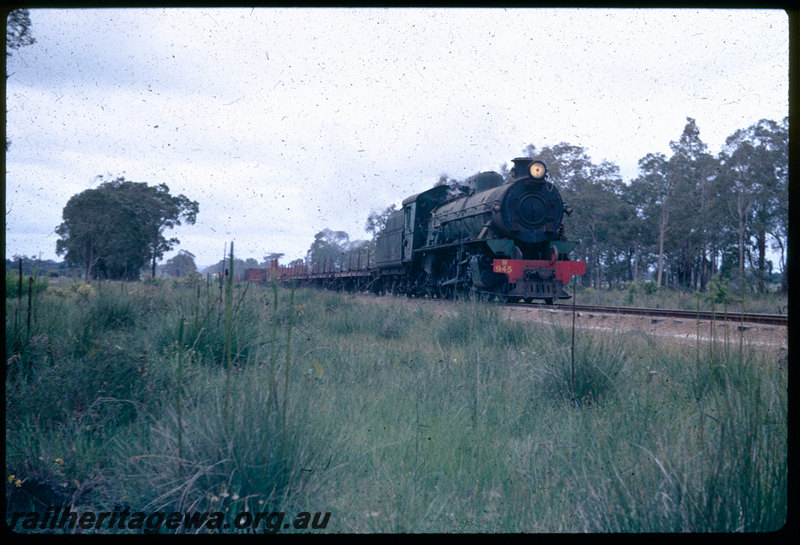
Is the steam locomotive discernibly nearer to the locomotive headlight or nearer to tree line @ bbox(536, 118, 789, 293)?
the locomotive headlight

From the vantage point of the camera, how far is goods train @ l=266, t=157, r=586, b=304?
12.1 metres

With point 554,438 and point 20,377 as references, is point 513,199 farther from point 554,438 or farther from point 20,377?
point 20,377

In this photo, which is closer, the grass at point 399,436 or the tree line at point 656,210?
the grass at point 399,436

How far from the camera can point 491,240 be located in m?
12.2

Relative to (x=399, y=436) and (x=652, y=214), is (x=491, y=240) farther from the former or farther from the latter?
(x=652, y=214)

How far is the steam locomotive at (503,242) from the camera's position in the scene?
12055mm

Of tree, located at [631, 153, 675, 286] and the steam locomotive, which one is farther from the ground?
tree, located at [631, 153, 675, 286]

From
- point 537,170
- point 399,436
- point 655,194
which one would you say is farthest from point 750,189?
point 655,194

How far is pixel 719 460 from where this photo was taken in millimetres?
2086

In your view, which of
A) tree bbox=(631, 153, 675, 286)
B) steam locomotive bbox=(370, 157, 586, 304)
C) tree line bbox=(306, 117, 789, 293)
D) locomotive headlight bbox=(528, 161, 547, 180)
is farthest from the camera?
tree bbox=(631, 153, 675, 286)

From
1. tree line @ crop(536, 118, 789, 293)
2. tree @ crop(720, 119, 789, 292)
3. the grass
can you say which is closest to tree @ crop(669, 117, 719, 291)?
tree line @ crop(536, 118, 789, 293)

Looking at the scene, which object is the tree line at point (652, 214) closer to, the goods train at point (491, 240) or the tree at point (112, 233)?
the goods train at point (491, 240)

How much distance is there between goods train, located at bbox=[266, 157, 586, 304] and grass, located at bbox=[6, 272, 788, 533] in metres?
6.41

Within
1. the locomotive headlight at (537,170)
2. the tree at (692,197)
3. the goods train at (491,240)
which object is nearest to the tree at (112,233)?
the goods train at (491,240)
